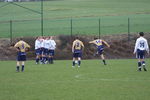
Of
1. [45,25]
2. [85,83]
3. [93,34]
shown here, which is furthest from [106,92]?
[45,25]

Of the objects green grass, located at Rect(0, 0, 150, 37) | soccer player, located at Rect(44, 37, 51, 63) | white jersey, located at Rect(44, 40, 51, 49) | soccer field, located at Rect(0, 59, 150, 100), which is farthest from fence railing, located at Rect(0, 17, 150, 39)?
soccer field, located at Rect(0, 59, 150, 100)

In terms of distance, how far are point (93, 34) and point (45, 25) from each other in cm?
843

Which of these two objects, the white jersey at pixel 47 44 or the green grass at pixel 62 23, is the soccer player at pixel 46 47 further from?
the green grass at pixel 62 23

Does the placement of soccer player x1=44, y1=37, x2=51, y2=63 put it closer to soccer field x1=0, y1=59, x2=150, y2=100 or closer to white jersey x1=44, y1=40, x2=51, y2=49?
white jersey x1=44, y1=40, x2=51, y2=49

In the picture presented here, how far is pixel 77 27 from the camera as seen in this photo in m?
49.9

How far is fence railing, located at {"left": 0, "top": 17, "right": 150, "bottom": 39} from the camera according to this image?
47.2 meters

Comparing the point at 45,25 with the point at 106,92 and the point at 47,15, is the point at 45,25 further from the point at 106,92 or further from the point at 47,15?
the point at 106,92

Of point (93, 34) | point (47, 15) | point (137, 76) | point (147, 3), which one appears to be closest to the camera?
point (137, 76)

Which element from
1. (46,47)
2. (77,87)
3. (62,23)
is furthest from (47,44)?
(62,23)

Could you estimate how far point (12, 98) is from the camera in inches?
587

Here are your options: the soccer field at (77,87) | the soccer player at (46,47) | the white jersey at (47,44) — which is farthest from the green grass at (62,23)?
the soccer field at (77,87)

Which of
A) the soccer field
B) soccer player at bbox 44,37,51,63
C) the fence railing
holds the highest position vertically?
the fence railing

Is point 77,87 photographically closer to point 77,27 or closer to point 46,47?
point 46,47

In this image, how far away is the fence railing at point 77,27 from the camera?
47.2 metres
